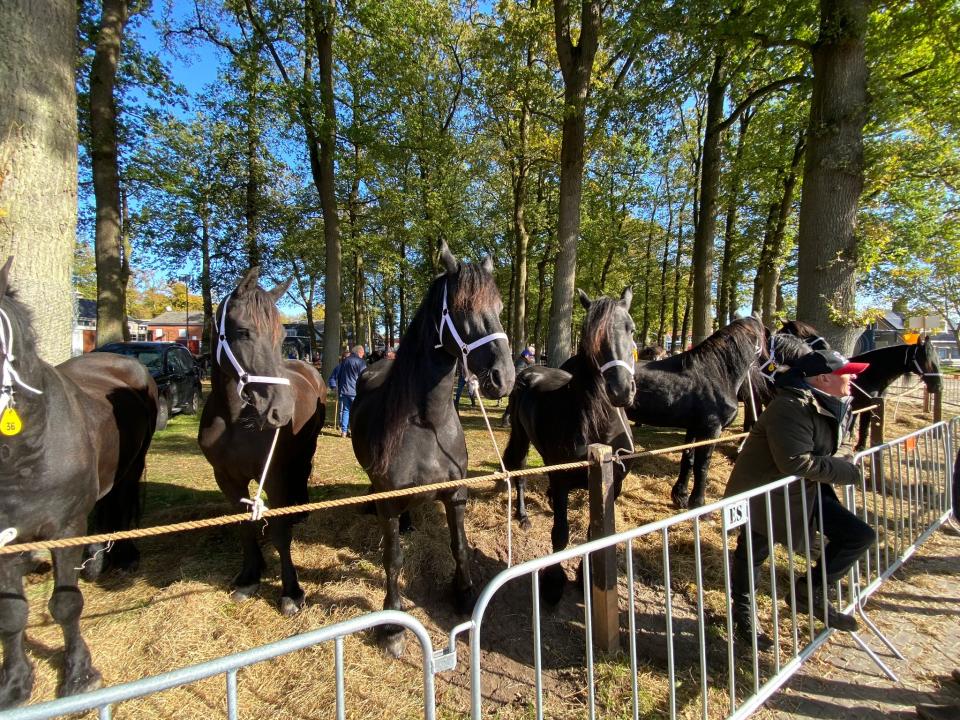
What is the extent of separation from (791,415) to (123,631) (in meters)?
4.69

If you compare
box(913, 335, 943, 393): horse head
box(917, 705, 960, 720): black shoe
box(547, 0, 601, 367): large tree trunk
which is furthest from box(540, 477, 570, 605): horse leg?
box(913, 335, 943, 393): horse head

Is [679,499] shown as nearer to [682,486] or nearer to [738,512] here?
[682,486]

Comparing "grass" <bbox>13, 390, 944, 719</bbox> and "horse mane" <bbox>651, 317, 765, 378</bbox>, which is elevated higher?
"horse mane" <bbox>651, 317, 765, 378</bbox>

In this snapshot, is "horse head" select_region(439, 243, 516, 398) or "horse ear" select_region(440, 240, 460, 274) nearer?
"horse head" select_region(439, 243, 516, 398)

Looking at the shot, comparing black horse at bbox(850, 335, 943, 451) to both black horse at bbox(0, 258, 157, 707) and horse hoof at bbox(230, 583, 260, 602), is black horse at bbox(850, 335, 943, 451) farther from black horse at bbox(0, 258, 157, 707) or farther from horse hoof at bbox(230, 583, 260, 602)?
black horse at bbox(0, 258, 157, 707)

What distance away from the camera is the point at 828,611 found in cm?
307

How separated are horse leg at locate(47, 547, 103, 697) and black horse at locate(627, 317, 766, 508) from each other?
5437 millimetres

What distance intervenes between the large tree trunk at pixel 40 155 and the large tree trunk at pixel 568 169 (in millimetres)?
7208

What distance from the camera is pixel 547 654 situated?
314 centimetres

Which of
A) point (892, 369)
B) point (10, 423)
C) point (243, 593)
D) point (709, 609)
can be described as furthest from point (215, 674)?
point (892, 369)

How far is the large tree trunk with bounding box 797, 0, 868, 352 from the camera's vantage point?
611cm

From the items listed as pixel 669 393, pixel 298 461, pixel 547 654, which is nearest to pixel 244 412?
pixel 298 461

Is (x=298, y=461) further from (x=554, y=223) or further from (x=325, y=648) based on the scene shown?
(x=554, y=223)

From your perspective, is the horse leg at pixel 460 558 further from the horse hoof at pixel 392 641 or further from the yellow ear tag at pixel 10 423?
the yellow ear tag at pixel 10 423
